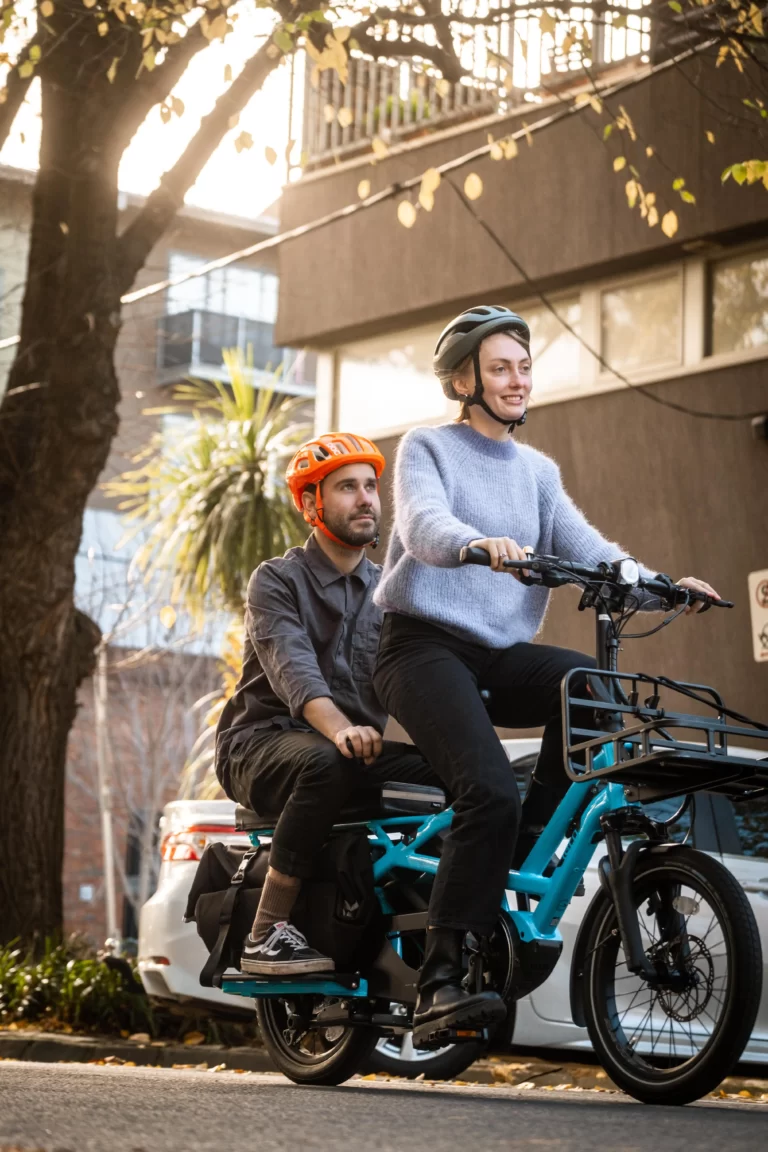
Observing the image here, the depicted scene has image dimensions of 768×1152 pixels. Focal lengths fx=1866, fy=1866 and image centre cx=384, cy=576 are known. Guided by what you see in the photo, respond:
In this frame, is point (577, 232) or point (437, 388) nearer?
point (577, 232)

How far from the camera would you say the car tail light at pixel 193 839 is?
9.27m

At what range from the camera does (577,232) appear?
48.4 ft

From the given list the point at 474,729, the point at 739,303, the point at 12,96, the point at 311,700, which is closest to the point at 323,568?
the point at 311,700

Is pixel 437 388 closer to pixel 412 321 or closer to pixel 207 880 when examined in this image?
pixel 412 321

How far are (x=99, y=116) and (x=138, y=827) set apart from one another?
2163 centimetres

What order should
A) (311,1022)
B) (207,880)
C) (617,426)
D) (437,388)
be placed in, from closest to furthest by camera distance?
(311,1022) < (207,880) < (617,426) < (437,388)

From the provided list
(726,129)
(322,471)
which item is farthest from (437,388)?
(322,471)

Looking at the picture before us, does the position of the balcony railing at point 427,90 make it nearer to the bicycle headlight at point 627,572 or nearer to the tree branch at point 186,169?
the tree branch at point 186,169

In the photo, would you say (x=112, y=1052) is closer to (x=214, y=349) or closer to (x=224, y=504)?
(x=224, y=504)

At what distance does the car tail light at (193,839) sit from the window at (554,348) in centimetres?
683

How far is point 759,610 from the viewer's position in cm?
1291

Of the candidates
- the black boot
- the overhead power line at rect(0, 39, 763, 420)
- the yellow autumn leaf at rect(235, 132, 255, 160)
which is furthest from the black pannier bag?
the overhead power line at rect(0, 39, 763, 420)

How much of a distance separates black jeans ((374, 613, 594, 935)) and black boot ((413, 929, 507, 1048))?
66 millimetres

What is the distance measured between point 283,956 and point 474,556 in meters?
1.66
